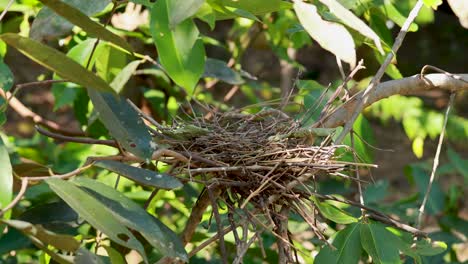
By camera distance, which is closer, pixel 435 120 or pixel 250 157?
pixel 250 157

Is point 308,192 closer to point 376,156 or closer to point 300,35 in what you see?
point 300,35

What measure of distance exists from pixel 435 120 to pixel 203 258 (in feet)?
6.47

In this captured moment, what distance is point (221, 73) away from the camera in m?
2.05

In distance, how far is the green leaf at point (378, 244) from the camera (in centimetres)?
126

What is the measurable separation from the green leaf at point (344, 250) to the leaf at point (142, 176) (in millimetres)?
309

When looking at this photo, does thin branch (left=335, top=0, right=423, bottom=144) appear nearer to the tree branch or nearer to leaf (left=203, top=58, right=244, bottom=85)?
the tree branch

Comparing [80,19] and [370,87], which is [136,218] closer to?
[80,19]

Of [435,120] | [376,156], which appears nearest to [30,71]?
[376,156]

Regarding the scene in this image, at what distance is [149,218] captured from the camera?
109 cm

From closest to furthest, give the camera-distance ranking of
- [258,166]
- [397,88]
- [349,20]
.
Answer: [349,20], [258,166], [397,88]

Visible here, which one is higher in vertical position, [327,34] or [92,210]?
[327,34]

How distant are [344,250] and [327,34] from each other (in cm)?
42

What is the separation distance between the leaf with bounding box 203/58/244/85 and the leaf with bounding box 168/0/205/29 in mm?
995

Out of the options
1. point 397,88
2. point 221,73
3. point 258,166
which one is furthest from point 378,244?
point 221,73
